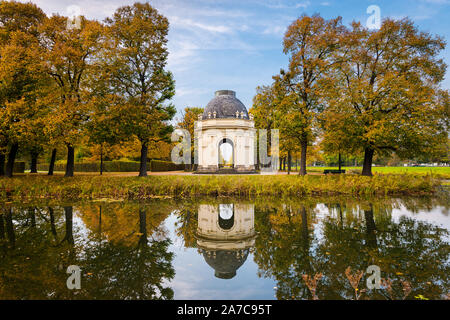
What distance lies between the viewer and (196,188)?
15891 mm

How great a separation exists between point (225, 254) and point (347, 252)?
2.95m

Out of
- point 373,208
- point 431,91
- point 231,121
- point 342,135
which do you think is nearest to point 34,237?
point 373,208

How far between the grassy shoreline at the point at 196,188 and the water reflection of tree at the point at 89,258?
5460 mm

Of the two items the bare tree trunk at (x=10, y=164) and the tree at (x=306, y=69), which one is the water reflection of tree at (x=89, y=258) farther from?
the tree at (x=306, y=69)

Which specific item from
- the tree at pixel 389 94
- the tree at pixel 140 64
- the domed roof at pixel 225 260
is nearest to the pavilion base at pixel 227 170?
the tree at pixel 140 64

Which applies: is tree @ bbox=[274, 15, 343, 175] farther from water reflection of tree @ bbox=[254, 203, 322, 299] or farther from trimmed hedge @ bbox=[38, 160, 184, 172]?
trimmed hedge @ bbox=[38, 160, 184, 172]

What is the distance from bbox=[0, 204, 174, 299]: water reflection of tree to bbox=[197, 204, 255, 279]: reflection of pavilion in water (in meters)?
1.03

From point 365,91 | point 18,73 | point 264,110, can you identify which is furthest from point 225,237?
point 264,110

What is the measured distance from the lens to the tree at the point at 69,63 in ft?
55.9

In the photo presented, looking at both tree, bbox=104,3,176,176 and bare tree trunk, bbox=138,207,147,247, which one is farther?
tree, bbox=104,3,176,176

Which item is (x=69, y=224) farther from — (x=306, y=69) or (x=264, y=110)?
(x=264, y=110)

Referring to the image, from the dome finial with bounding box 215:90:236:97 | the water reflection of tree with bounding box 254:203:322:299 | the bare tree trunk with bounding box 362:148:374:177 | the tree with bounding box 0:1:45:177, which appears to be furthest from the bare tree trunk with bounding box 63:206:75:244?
the dome finial with bounding box 215:90:236:97

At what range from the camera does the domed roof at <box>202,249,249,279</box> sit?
490 centimetres
